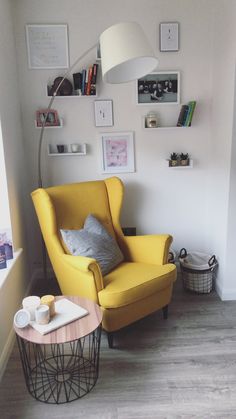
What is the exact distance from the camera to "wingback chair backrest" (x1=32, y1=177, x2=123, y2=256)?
8.14ft

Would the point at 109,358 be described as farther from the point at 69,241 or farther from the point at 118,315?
the point at 69,241

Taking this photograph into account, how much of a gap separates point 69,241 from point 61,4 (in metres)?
1.90

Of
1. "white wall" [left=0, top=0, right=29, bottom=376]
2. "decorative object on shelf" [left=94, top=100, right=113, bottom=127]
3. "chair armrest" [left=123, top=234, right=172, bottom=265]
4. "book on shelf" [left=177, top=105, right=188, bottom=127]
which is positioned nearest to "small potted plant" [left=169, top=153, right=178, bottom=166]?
"book on shelf" [left=177, top=105, right=188, bottom=127]

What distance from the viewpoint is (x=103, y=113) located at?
2.93 meters

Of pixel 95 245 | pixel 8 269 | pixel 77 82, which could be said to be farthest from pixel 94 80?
pixel 8 269

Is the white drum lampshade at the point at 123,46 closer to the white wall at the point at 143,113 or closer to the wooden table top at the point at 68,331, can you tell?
the white wall at the point at 143,113

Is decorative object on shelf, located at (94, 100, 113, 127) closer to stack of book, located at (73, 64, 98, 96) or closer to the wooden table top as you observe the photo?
stack of book, located at (73, 64, 98, 96)

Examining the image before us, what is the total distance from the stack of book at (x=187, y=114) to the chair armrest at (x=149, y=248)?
1006 mm

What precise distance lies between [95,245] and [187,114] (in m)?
1.38

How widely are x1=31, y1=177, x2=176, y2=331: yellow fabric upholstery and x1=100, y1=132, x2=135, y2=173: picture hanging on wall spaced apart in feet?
0.80

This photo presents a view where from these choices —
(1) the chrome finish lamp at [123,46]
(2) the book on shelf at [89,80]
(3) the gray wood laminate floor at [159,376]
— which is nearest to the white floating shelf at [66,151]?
(2) the book on shelf at [89,80]

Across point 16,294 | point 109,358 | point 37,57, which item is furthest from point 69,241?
point 37,57

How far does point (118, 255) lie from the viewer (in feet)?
8.43

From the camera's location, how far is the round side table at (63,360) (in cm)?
171
